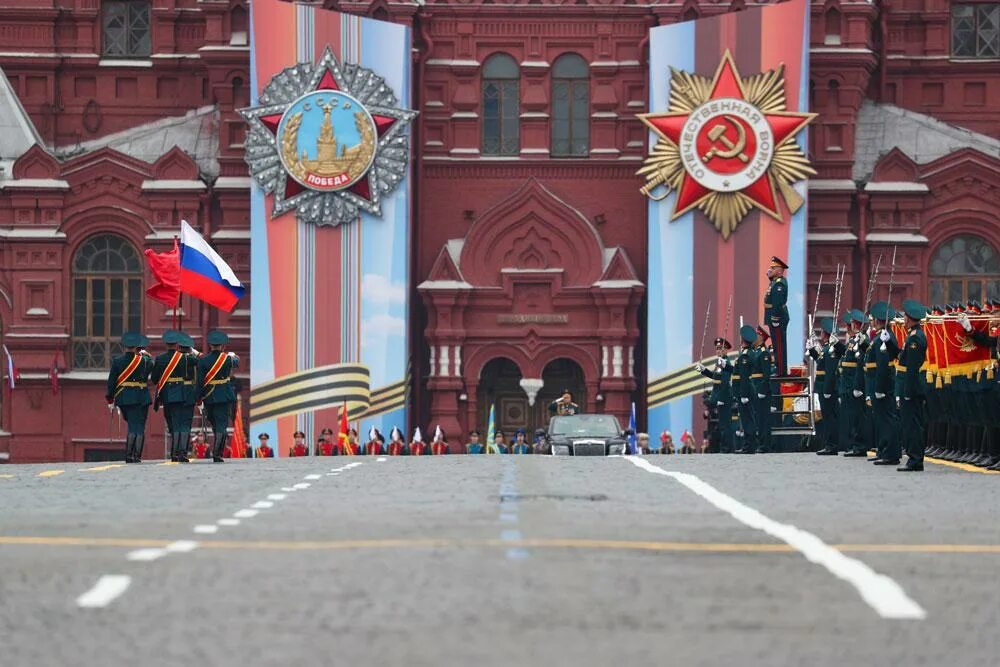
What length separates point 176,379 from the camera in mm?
28188

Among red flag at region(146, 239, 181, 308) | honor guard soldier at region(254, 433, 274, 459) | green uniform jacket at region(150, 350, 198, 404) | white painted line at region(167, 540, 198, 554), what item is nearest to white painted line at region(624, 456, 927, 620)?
white painted line at region(167, 540, 198, 554)

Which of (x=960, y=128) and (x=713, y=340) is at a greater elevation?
(x=960, y=128)

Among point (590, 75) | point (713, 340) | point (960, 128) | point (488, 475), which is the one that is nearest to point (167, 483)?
point (488, 475)

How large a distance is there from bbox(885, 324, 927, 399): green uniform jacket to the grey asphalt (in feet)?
13.1

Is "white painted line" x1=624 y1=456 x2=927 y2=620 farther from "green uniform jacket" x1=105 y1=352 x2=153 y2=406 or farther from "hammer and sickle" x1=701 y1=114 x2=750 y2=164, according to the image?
Result: "hammer and sickle" x1=701 y1=114 x2=750 y2=164

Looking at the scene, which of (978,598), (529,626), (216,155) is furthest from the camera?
(216,155)

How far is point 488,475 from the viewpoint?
67.7 feet

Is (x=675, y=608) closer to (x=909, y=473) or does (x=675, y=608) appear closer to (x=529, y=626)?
(x=529, y=626)

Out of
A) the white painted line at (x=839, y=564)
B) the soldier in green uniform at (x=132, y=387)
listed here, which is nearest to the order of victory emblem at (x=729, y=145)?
the soldier in green uniform at (x=132, y=387)

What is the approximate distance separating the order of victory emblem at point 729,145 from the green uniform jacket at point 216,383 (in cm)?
2089

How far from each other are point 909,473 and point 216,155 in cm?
3275

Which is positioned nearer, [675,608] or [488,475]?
[675,608]

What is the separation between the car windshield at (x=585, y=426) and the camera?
39.5 metres

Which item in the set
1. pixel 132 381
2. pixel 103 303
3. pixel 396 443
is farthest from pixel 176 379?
pixel 103 303
